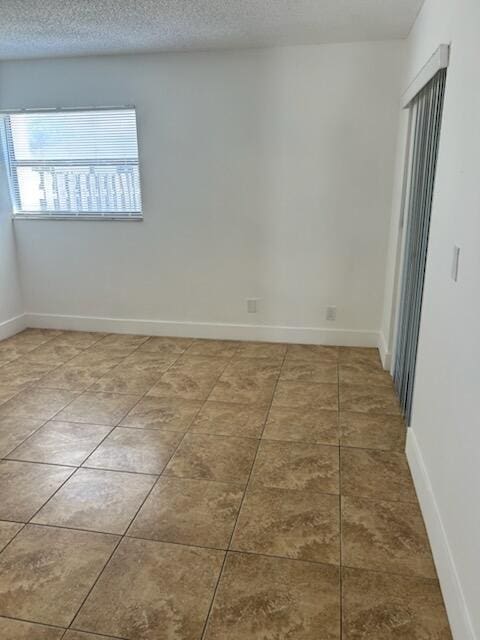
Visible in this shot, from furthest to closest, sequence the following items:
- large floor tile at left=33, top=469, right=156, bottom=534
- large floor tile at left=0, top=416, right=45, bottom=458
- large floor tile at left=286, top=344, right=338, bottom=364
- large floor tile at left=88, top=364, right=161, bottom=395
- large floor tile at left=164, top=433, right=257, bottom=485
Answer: large floor tile at left=286, top=344, right=338, bottom=364 < large floor tile at left=88, top=364, right=161, bottom=395 < large floor tile at left=0, top=416, right=45, bottom=458 < large floor tile at left=164, top=433, right=257, bottom=485 < large floor tile at left=33, top=469, right=156, bottom=534

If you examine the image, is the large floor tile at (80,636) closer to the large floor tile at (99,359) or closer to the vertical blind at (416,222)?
the vertical blind at (416,222)

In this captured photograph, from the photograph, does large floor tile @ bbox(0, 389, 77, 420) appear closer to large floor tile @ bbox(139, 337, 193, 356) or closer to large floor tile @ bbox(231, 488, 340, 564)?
large floor tile @ bbox(139, 337, 193, 356)

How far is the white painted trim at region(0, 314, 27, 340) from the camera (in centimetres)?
433

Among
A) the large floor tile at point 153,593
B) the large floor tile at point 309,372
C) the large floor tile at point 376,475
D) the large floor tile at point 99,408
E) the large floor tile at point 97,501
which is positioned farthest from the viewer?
the large floor tile at point 309,372

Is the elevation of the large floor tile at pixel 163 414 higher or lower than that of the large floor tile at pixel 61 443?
higher

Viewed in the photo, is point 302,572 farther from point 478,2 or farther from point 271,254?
point 271,254

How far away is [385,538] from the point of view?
1856mm

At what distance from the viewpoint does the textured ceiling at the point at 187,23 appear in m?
2.70

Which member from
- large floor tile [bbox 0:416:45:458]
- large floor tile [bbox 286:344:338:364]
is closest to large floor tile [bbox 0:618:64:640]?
large floor tile [bbox 0:416:45:458]

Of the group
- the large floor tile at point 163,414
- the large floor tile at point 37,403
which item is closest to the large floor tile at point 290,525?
the large floor tile at point 163,414

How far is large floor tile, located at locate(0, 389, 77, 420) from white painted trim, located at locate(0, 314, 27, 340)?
1338mm

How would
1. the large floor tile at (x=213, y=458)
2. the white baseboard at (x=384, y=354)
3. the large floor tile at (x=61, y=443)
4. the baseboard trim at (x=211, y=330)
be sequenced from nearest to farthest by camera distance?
the large floor tile at (x=213, y=458) → the large floor tile at (x=61, y=443) → the white baseboard at (x=384, y=354) → the baseboard trim at (x=211, y=330)

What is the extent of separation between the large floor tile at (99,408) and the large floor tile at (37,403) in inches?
2.9

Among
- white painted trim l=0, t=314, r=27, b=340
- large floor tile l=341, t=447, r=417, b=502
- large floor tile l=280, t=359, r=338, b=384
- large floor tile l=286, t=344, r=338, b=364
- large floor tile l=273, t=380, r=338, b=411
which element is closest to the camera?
large floor tile l=341, t=447, r=417, b=502
